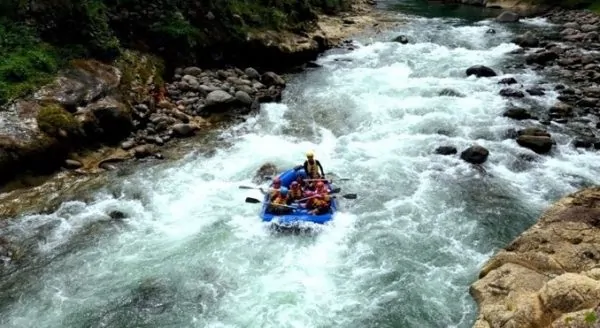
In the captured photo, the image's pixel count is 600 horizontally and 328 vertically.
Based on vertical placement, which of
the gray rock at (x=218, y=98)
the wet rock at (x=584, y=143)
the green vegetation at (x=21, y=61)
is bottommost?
the wet rock at (x=584, y=143)

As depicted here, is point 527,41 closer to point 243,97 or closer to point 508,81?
point 508,81

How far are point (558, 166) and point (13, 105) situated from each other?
582 inches

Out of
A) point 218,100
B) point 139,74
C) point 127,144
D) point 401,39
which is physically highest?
point 139,74

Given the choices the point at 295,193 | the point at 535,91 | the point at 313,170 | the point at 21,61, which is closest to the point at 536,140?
the point at 535,91

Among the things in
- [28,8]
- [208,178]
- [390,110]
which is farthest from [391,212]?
[28,8]

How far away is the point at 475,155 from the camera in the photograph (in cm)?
1531

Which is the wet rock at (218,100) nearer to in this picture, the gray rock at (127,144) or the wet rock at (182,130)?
the wet rock at (182,130)

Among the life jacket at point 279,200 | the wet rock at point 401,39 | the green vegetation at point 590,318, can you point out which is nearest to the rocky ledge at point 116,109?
the life jacket at point 279,200

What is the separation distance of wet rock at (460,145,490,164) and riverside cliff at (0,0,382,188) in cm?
737

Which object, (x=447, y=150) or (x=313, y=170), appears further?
(x=447, y=150)

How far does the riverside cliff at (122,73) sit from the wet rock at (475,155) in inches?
290

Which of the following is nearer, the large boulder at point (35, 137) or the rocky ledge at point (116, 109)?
the large boulder at point (35, 137)

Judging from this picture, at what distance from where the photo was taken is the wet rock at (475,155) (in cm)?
1530

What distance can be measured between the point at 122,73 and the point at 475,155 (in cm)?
1135
